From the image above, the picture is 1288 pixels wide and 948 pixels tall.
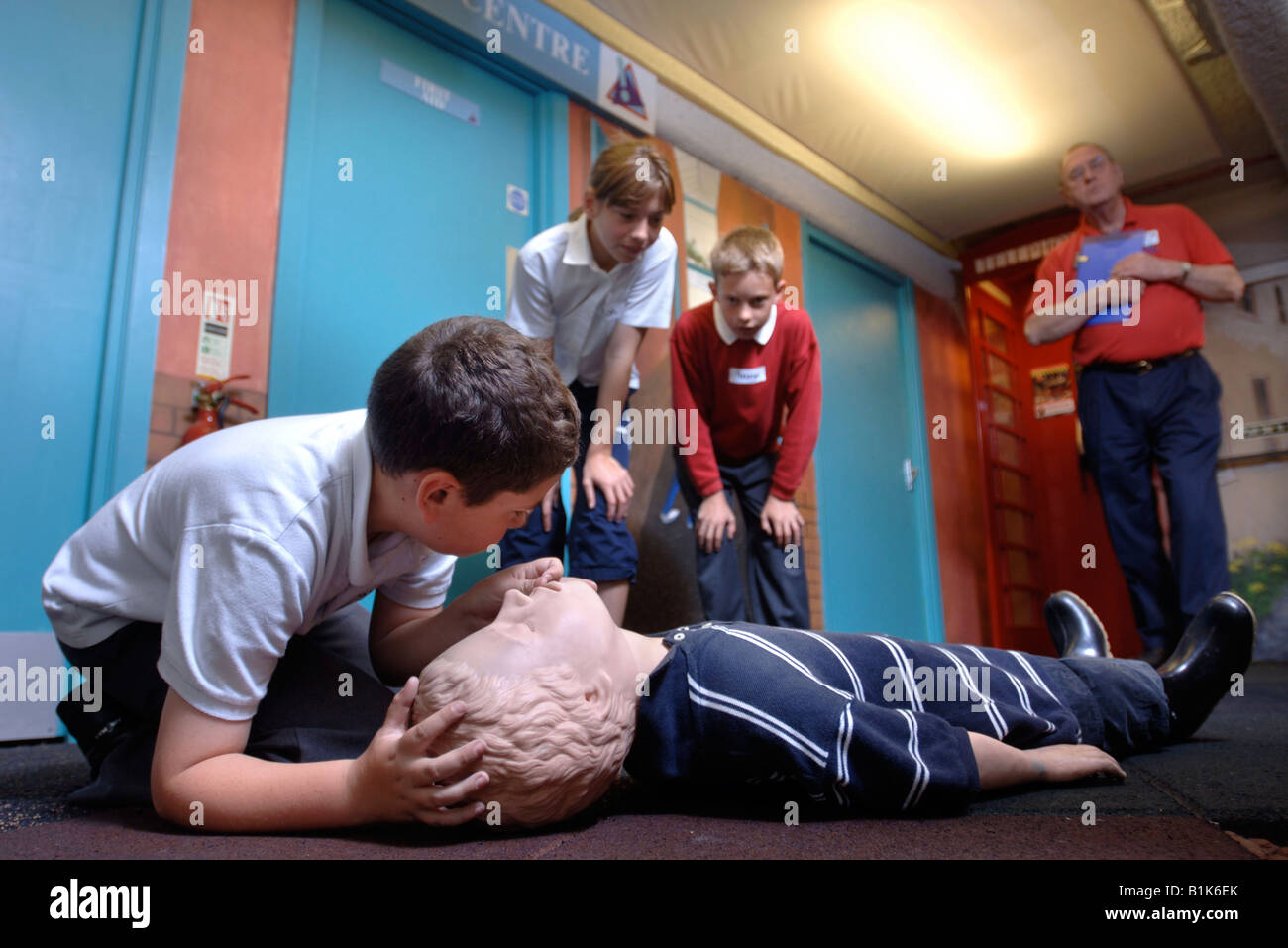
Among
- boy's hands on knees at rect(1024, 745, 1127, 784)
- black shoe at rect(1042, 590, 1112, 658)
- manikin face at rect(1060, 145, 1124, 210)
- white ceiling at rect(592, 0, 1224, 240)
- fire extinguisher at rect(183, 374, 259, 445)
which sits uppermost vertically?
white ceiling at rect(592, 0, 1224, 240)

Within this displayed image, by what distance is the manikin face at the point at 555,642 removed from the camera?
3.08 ft

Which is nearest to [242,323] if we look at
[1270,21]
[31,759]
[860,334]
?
[31,759]

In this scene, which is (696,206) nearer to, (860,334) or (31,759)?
(860,334)

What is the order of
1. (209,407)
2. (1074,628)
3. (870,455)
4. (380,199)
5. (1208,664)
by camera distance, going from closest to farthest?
1. (1208,664)
2. (1074,628)
3. (209,407)
4. (380,199)
5. (870,455)

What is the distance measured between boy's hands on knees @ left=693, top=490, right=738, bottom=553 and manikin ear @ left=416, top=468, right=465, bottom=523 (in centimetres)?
137

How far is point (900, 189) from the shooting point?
4.82 m

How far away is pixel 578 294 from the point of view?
2.22 metres

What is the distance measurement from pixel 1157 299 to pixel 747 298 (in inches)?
67.7

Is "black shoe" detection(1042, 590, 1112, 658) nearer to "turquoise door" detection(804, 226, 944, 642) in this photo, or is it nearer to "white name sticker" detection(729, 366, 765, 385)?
"white name sticker" detection(729, 366, 765, 385)

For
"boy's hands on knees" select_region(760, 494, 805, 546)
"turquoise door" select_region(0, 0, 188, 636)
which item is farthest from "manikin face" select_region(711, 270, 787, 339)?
"turquoise door" select_region(0, 0, 188, 636)

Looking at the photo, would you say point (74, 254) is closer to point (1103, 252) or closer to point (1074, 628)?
point (1074, 628)

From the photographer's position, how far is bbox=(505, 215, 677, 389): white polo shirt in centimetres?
219

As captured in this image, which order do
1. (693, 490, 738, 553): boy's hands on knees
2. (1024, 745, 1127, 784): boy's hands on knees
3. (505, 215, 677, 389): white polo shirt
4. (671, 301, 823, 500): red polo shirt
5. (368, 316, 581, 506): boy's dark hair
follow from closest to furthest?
(368, 316, 581, 506): boy's dark hair, (1024, 745, 1127, 784): boy's hands on knees, (505, 215, 677, 389): white polo shirt, (693, 490, 738, 553): boy's hands on knees, (671, 301, 823, 500): red polo shirt

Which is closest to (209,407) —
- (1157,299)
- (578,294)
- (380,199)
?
(380,199)
